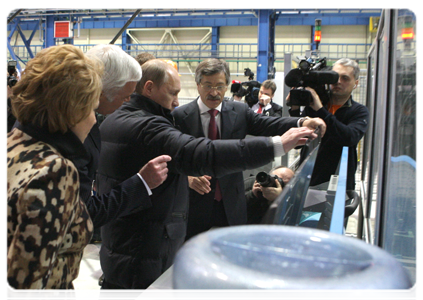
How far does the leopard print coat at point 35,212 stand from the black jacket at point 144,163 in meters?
0.60

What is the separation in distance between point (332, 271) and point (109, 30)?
1657 cm

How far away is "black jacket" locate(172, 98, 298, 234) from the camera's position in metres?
1.97

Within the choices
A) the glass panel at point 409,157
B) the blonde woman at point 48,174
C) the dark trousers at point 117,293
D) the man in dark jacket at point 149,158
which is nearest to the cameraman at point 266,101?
the man in dark jacket at point 149,158

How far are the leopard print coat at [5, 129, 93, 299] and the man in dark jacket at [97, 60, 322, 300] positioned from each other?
599 millimetres

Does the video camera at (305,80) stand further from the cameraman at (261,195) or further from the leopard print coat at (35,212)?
the leopard print coat at (35,212)

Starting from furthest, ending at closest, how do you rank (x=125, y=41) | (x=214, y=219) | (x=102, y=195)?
(x=125, y=41) < (x=214, y=219) < (x=102, y=195)

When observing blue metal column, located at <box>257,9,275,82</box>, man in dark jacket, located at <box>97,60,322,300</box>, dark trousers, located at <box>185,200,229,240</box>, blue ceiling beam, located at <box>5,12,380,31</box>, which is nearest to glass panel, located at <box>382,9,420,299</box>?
man in dark jacket, located at <box>97,60,322,300</box>

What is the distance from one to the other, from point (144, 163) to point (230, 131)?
2.41ft

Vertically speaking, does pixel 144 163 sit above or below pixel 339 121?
below

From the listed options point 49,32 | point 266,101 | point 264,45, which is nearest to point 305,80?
point 266,101

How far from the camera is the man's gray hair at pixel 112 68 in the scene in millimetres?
1219

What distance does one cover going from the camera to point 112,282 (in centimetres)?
149

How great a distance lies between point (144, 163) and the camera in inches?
57.0

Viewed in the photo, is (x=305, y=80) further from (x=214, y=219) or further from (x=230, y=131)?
(x=214, y=219)
